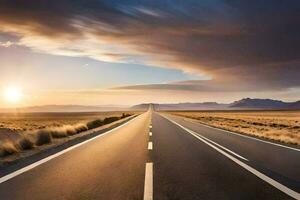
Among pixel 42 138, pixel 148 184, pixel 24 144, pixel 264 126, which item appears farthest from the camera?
pixel 264 126

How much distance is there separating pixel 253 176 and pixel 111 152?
5723 mm

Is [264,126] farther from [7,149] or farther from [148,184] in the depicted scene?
[148,184]

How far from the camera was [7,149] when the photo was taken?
1200 centimetres

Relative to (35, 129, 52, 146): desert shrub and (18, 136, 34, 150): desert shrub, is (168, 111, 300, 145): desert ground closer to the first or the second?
(35, 129, 52, 146): desert shrub

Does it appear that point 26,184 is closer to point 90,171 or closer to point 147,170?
point 90,171

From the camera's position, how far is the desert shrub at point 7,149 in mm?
11735

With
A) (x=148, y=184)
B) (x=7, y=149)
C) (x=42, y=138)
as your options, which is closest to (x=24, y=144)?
(x=7, y=149)

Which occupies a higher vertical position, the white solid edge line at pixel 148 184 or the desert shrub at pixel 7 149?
the desert shrub at pixel 7 149

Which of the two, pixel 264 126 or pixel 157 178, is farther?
pixel 264 126

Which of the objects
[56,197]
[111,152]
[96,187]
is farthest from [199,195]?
[111,152]

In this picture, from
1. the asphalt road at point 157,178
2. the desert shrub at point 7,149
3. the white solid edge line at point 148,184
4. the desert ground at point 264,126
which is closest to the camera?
the white solid edge line at point 148,184

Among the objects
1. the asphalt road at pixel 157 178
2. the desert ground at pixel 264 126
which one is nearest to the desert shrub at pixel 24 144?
the asphalt road at pixel 157 178

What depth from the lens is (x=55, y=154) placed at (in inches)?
466

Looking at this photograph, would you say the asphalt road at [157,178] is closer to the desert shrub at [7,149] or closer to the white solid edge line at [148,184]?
the white solid edge line at [148,184]
